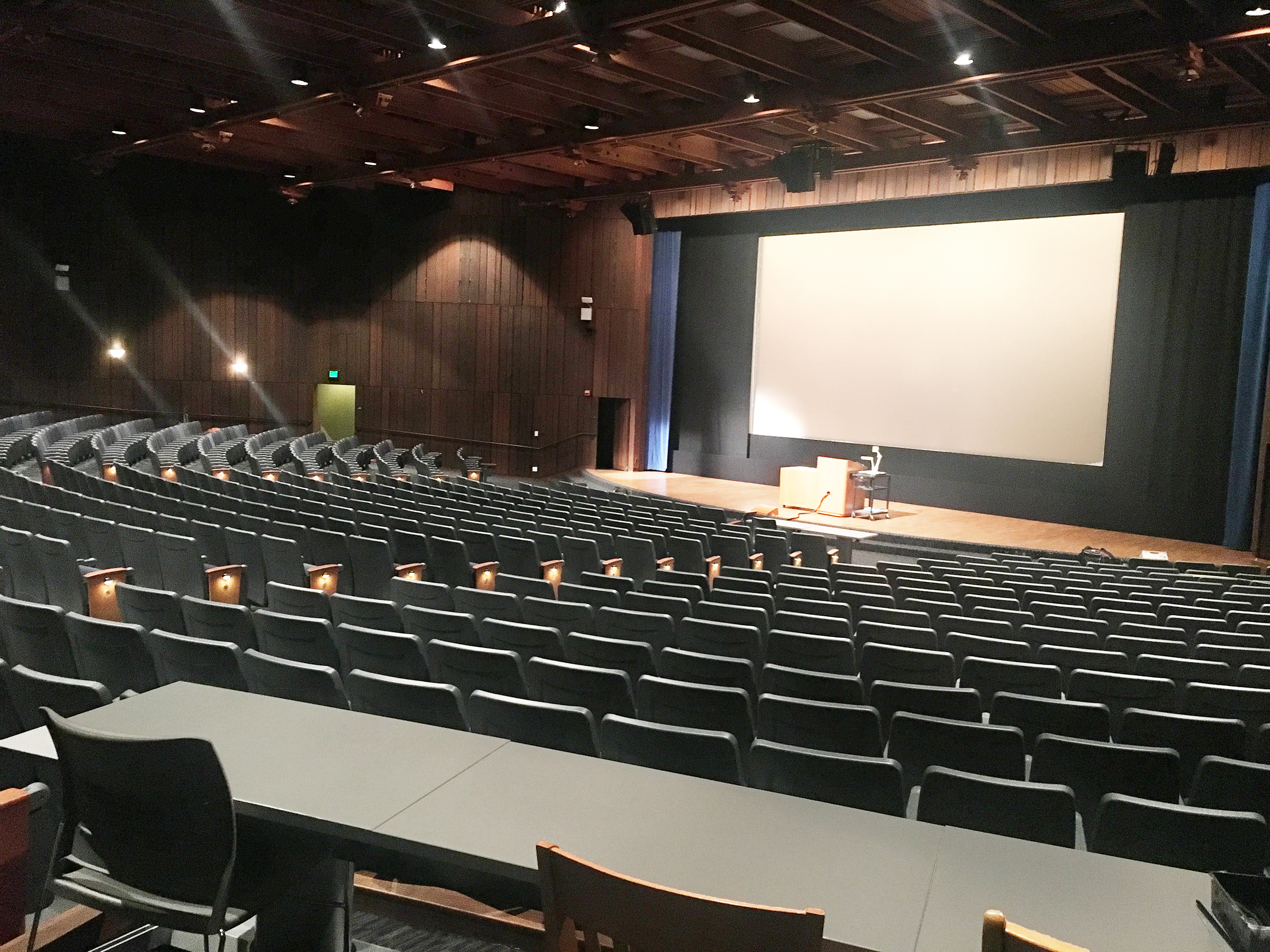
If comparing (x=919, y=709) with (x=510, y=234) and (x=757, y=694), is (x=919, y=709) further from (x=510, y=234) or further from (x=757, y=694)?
(x=510, y=234)

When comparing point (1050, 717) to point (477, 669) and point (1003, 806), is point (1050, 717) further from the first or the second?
point (477, 669)

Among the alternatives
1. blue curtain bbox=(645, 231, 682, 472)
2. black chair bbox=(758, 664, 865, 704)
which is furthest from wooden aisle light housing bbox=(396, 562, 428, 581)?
blue curtain bbox=(645, 231, 682, 472)

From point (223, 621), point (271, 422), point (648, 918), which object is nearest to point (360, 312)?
point (271, 422)

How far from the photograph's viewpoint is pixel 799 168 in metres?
13.0

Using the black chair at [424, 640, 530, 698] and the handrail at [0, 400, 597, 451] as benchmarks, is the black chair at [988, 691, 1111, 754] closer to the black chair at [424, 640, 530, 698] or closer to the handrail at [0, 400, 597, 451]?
the black chair at [424, 640, 530, 698]

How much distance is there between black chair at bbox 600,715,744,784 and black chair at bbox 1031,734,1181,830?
1.23 meters

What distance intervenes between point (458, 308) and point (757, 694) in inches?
651

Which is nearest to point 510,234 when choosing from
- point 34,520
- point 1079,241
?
point 1079,241

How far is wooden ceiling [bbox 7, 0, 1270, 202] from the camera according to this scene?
9.21 metres

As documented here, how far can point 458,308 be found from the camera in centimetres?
2017

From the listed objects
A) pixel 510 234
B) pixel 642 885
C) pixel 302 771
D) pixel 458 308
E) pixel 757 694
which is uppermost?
pixel 510 234

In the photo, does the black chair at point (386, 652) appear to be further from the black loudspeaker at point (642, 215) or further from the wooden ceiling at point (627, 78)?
the black loudspeaker at point (642, 215)

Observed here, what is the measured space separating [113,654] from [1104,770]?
396 cm

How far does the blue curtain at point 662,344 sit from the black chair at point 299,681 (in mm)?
15911
